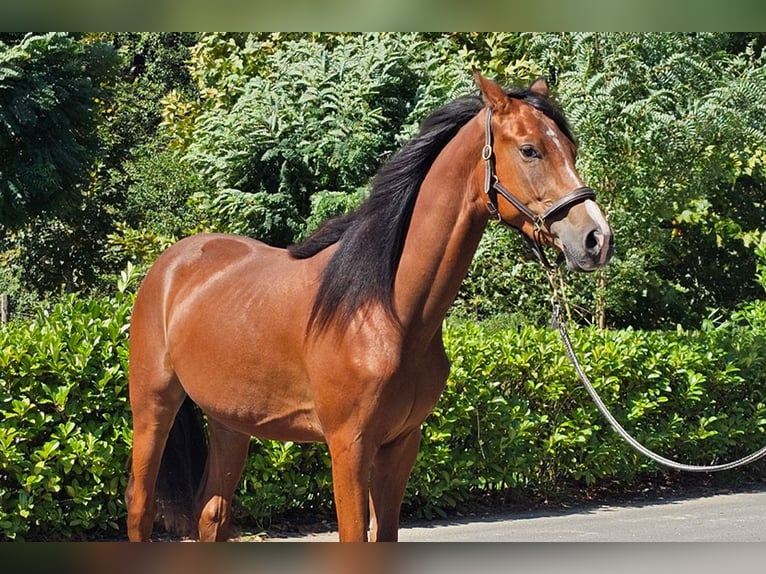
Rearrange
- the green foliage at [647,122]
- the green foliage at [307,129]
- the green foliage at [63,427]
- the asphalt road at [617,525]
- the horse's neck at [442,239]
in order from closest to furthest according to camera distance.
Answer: the horse's neck at [442,239] → the green foliage at [63,427] → the asphalt road at [617,525] → the green foliage at [647,122] → the green foliage at [307,129]

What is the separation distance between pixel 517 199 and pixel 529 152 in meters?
0.17

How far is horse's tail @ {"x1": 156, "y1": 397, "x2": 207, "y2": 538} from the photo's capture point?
16.1 ft

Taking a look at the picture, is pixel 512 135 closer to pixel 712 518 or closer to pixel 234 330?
pixel 234 330

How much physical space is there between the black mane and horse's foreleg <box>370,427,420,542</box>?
582 mm

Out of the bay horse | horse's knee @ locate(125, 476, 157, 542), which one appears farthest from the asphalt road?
the bay horse

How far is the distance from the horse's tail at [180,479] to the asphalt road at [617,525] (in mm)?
2015

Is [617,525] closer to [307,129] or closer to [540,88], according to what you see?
[540,88]

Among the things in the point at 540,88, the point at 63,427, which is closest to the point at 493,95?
the point at 540,88

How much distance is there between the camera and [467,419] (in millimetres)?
7773

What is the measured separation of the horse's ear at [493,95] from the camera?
11.3ft

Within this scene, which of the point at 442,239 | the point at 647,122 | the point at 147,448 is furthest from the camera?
the point at 647,122

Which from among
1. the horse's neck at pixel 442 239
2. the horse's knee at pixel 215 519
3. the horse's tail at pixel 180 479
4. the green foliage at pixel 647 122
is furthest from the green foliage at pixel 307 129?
the horse's neck at pixel 442 239

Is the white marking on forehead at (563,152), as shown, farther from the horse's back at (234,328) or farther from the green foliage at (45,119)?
the green foliage at (45,119)
